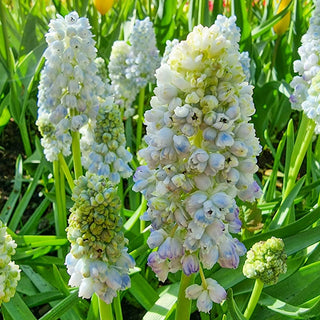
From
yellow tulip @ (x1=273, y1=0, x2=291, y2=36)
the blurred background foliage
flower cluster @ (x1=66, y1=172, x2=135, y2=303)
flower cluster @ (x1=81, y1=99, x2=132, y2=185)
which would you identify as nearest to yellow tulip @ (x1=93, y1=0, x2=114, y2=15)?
the blurred background foliage

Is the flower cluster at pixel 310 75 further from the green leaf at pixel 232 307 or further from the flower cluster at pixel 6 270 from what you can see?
the flower cluster at pixel 6 270

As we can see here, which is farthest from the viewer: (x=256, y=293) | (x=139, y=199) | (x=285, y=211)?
(x=139, y=199)

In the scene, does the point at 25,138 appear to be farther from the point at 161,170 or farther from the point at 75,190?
the point at 161,170

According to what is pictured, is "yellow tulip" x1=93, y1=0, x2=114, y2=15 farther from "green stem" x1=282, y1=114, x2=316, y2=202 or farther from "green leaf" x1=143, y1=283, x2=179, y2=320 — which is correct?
"green leaf" x1=143, y1=283, x2=179, y2=320

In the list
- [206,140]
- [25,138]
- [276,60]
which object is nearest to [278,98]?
[276,60]

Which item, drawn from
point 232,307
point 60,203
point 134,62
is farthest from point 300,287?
point 134,62

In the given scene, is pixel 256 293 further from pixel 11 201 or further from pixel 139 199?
pixel 11 201
